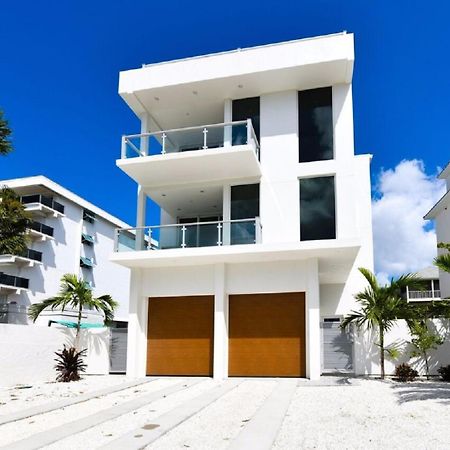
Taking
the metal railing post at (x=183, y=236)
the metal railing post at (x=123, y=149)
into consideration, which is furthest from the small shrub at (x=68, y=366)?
the metal railing post at (x=123, y=149)

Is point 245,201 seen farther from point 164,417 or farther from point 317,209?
point 164,417

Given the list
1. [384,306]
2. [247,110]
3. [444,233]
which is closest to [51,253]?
[247,110]

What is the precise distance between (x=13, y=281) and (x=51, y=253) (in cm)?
349

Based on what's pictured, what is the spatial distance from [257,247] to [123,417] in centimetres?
703

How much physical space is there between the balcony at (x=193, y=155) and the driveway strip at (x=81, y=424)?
7.14 m

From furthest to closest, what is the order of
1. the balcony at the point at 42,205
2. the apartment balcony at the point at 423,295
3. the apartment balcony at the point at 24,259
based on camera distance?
the apartment balcony at the point at 423,295
the balcony at the point at 42,205
the apartment balcony at the point at 24,259

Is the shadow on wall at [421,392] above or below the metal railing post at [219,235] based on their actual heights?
below

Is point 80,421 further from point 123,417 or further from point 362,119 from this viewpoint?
point 362,119

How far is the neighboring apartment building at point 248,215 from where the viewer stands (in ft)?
49.3

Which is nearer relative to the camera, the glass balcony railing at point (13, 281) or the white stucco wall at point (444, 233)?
the white stucco wall at point (444, 233)

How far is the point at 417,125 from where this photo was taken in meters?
18.8

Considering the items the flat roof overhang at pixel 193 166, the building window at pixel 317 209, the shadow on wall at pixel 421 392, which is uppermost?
the flat roof overhang at pixel 193 166

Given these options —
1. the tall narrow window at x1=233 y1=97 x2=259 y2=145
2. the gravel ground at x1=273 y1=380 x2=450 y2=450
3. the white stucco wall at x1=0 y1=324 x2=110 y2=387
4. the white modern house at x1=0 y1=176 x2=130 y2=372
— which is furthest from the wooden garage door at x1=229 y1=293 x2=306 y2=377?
the white modern house at x1=0 y1=176 x2=130 y2=372

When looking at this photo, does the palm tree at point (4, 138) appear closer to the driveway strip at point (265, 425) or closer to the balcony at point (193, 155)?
the balcony at point (193, 155)
